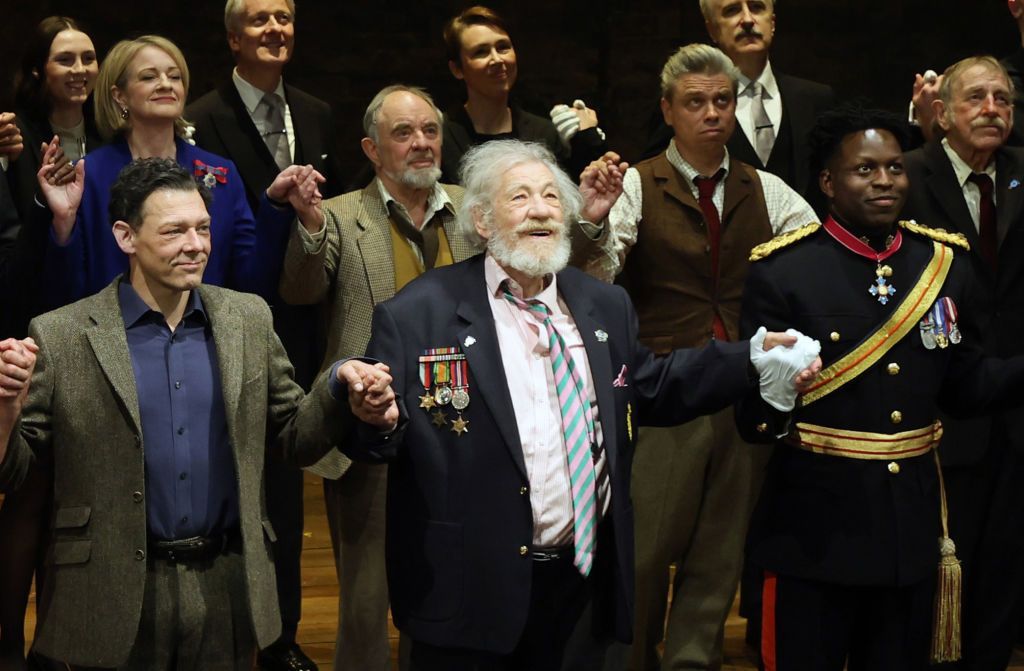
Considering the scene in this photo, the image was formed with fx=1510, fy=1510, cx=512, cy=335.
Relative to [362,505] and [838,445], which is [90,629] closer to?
[362,505]

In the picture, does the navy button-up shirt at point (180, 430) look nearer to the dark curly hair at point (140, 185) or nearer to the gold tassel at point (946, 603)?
the dark curly hair at point (140, 185)

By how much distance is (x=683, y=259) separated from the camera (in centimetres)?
415

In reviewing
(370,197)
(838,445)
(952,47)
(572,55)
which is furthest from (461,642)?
(952,47)

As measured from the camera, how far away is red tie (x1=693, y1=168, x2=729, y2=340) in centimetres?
414

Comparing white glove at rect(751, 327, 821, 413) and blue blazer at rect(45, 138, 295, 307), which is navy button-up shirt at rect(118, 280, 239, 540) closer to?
blue blazer at rect(45, 138, 295, 307)

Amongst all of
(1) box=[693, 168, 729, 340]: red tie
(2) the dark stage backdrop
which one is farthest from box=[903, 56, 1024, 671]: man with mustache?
(2) the dark stage backdrop

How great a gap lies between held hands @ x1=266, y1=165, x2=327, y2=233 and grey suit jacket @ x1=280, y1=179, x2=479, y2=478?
85mm

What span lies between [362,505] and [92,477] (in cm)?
113

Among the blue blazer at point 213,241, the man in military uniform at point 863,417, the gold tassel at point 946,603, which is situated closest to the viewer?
the man in military uniform at point 863,417

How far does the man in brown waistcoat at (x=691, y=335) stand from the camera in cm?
416

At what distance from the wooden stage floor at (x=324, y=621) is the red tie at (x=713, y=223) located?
109 centimetres

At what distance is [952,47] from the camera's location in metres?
7.93

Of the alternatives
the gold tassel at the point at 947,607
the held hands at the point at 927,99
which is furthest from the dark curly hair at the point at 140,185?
the held hands at the point at 927,99

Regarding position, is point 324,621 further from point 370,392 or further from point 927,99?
point 927,99
